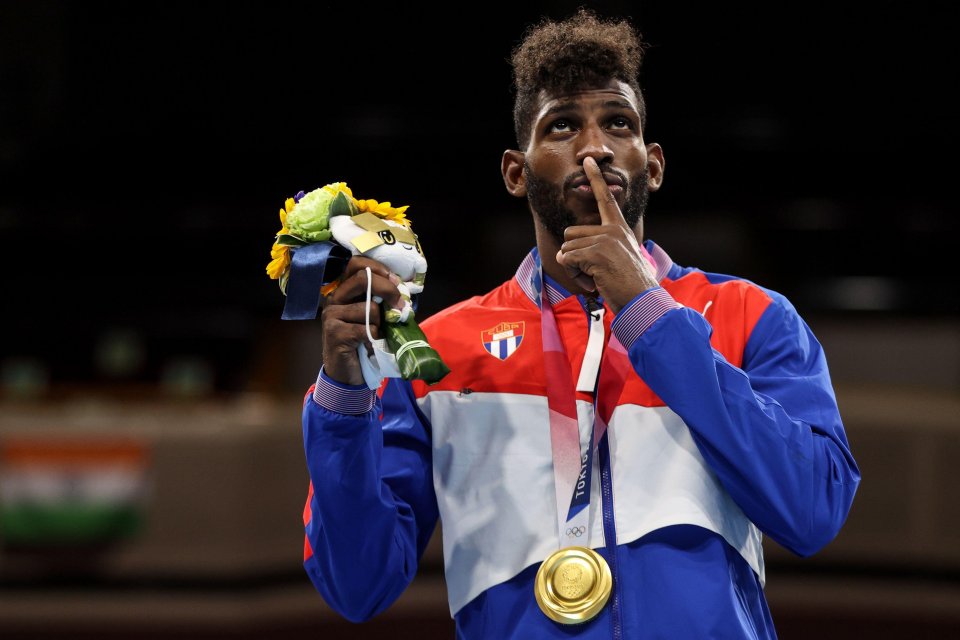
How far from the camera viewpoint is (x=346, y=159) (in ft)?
21.7

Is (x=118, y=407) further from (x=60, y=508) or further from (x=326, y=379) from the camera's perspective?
(x=326, y=379)

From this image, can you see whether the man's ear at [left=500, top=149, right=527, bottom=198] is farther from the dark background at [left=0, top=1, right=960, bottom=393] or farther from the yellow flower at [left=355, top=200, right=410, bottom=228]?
the dark background at [left=0, top=1, right=960, bottom=393]

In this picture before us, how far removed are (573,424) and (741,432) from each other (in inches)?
11.7

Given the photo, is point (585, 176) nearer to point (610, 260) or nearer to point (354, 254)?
point (610, 260)

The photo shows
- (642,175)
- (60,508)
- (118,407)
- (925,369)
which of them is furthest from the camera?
(925,369)

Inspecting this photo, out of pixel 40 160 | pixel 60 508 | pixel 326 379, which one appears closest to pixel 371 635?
pixel 60 508

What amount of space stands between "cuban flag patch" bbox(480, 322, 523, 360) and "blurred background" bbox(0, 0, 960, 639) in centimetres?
271

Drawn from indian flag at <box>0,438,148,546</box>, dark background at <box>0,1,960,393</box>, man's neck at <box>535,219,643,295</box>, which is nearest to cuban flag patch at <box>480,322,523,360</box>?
man's neck at <box>535,219,643,295</box>

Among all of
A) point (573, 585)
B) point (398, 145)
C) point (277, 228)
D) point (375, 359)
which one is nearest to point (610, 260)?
point (375, 359)

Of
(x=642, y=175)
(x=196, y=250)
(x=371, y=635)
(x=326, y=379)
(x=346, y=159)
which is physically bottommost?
(x=371, y=635)

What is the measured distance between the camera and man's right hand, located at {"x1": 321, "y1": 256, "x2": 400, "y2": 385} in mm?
1546

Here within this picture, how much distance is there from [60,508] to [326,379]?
3133 mm

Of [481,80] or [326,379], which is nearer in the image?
[326,379]

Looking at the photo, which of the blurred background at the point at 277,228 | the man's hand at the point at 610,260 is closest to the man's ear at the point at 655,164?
the man's hand at the point at 610,260
